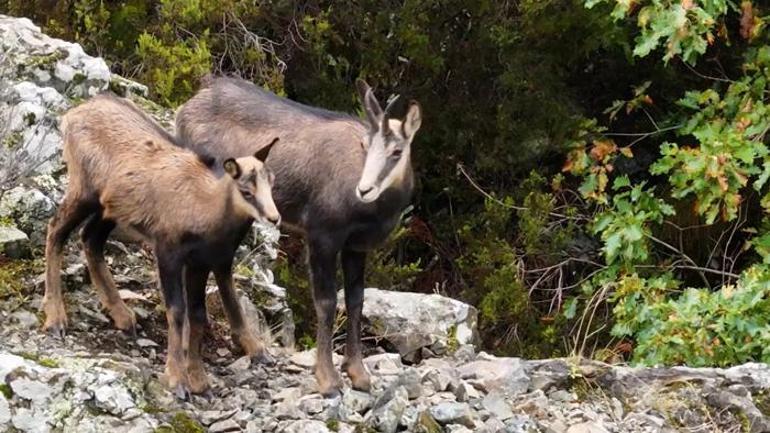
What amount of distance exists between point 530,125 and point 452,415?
628 cm

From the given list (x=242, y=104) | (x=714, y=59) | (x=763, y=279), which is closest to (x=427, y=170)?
(x=714, y=59)

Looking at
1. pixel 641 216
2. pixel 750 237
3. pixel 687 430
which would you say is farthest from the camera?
pixel 750 237

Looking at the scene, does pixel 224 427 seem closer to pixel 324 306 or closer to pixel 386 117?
pixel 324 306

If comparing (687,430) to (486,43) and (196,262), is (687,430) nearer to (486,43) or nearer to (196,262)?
(196,262)

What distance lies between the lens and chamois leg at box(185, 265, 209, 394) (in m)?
7.76

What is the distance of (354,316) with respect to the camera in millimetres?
8188

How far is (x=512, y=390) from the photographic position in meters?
8.64

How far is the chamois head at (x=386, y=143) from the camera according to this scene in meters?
7.71

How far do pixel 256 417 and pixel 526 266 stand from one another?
653 centimetres

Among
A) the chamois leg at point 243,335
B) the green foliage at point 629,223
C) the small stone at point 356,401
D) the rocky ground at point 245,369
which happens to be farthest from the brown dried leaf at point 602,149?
the small stone at point 356,401

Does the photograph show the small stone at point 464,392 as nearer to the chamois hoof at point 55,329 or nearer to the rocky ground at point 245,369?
the rocky ground at point 245,369

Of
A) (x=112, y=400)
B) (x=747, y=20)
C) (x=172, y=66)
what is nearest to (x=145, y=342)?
(x=112, y=400)

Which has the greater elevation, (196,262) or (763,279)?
(196,262)

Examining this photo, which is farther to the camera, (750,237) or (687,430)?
(750,237)
